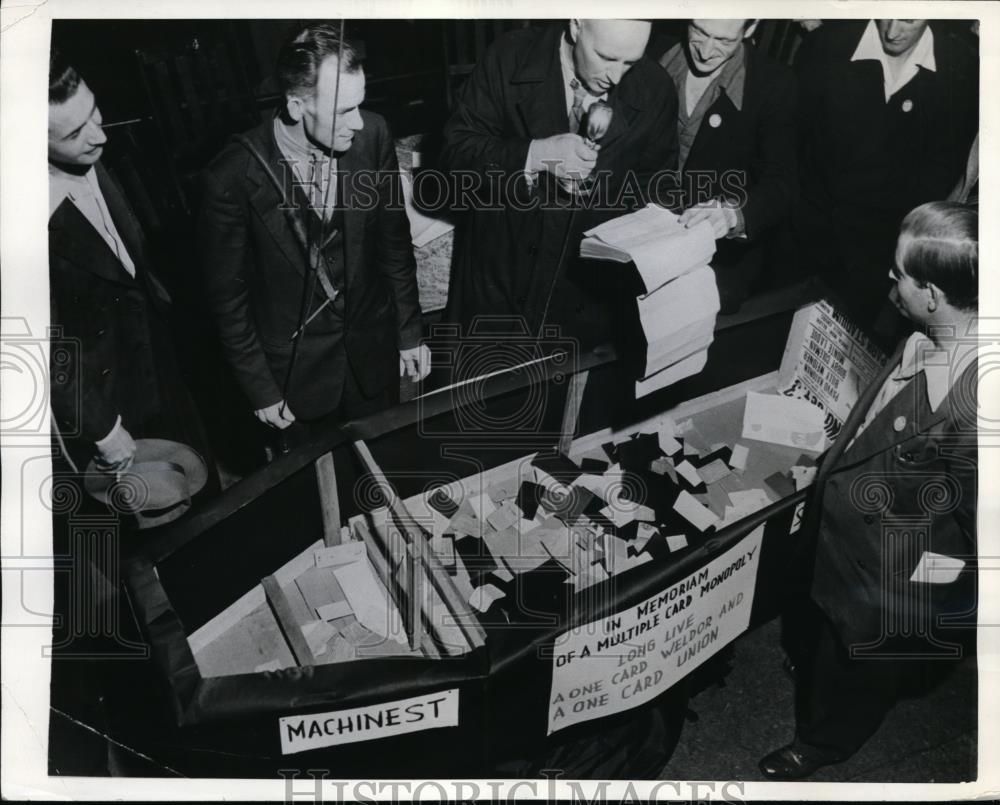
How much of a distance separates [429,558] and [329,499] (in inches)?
Answer: 13.3

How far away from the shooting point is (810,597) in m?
2.62

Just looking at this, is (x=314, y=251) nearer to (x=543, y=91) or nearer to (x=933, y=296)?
(x=543, y=91)

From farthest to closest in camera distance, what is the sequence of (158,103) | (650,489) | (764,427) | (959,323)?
(764,427)
(650,489)
(959,323)
(158,103)

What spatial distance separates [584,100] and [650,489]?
1144 millimetres

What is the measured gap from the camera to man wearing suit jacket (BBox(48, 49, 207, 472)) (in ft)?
7.33

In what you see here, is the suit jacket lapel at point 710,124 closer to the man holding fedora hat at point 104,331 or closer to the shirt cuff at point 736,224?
the shirt cuff at point 736,224

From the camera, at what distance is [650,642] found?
2.10m

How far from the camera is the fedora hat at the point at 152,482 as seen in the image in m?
2.46

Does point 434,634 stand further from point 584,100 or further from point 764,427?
point 584,100

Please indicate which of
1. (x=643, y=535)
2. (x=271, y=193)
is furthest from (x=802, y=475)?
(x=271, y=193)

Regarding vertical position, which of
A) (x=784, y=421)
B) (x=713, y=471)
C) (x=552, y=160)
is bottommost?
(x=713, y=471)

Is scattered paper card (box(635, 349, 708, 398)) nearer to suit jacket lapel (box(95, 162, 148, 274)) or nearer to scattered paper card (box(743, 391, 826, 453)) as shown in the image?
scattered paper card (box(743, 391, 826, 453))

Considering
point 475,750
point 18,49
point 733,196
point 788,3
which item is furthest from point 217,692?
point 788,3

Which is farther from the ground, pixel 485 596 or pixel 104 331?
pixel 104 331
